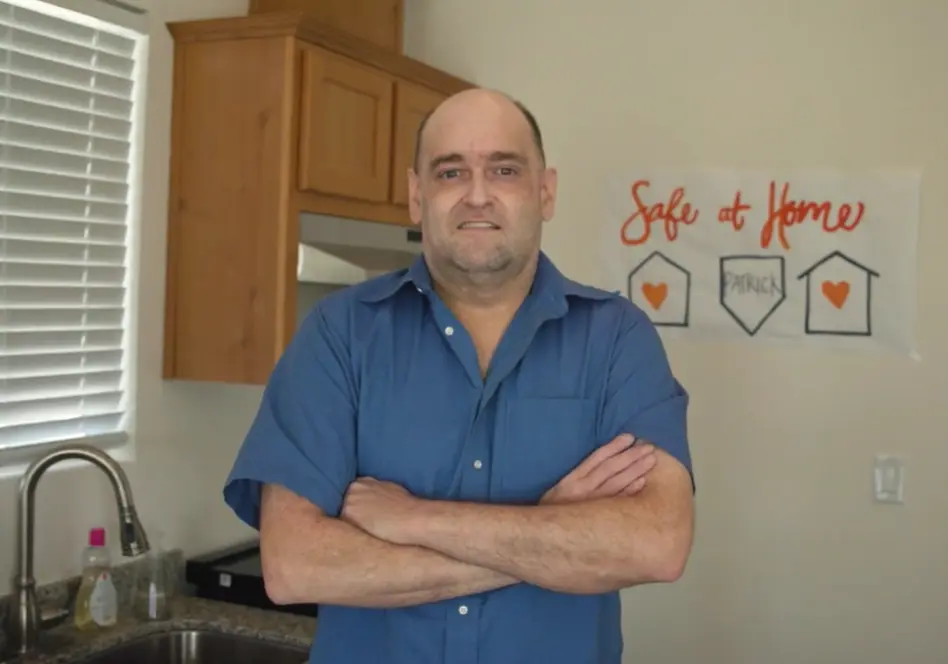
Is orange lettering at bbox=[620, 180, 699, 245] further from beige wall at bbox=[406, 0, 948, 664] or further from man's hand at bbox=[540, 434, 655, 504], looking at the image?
man's hand at bbox=[540, 434, 655, 504]

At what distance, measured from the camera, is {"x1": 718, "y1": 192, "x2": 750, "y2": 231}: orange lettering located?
8.85 ft

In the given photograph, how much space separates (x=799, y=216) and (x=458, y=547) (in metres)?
1.65

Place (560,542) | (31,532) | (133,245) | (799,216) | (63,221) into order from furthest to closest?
(799,216) < (133,245) < (63,221) < (31,532) < (560,542)

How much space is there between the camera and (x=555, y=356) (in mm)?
1557

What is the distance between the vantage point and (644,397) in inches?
59.7

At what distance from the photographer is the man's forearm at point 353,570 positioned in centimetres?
138

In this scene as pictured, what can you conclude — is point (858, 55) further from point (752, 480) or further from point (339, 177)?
point (339, 177)

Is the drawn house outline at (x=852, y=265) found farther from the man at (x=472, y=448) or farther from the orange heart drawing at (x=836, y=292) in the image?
the man at (x=472, y=448)

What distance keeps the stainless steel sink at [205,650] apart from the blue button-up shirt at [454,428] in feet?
2.24

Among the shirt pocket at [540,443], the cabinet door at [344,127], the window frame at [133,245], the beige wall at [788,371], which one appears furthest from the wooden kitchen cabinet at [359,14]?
the shirt pocket at [540,443]

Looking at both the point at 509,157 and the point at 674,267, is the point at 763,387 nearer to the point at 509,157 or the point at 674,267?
the point at 674,267

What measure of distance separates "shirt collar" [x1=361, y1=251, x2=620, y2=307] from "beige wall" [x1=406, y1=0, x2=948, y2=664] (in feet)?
3.97

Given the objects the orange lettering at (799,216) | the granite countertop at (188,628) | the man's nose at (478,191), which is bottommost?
the granite countertop at (188,628)

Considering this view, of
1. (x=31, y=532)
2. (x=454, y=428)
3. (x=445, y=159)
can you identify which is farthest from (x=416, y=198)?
(x=31, y=532)
